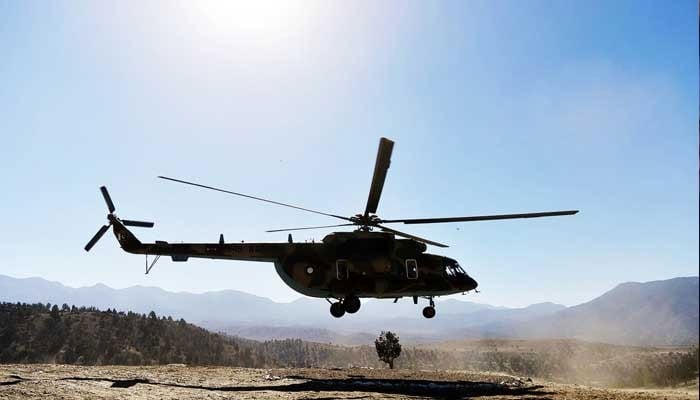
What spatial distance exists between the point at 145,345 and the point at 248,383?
171ft

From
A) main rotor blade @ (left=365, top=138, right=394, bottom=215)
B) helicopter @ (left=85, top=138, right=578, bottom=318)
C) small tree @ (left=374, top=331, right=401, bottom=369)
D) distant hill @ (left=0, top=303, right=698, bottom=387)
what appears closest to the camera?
main rotor blade @ (left=365, top=138, right=394, bottom=215)

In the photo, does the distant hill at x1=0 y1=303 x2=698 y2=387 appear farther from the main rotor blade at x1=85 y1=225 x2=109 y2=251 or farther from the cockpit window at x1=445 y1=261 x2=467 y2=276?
the main rotor blade at x1=85 y1=225 x2=109 y2=251

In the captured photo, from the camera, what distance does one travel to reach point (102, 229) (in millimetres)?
17562

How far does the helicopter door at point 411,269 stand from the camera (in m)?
17.9

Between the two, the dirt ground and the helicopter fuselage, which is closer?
the dirt ground

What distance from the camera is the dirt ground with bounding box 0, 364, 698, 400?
1145cm

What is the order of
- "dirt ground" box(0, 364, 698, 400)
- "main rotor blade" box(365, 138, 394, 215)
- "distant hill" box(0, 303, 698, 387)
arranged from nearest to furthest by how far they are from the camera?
"dirt ground" box(0, 364, 698, 400), "main rotor blade" box(365, 138, 394, 215), "distant hill" box(0, 303, 698, 387)

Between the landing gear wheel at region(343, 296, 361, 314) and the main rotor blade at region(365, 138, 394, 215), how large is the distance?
12.4ft

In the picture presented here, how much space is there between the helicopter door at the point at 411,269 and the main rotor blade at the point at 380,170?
2989 millimetres

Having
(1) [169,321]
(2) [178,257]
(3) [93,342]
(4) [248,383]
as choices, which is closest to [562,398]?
(4) [248,383]

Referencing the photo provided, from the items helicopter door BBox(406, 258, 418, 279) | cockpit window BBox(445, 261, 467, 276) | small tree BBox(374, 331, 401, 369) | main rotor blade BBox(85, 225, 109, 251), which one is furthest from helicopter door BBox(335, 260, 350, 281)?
small tree BBox(374, 331, 401, 369)

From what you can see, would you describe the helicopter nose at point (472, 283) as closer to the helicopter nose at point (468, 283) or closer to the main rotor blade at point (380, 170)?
the helicopter nose at point (468, 283)

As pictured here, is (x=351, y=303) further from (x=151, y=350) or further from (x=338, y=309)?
(x=151, y=350)

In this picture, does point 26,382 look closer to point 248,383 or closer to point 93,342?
point 248,383
